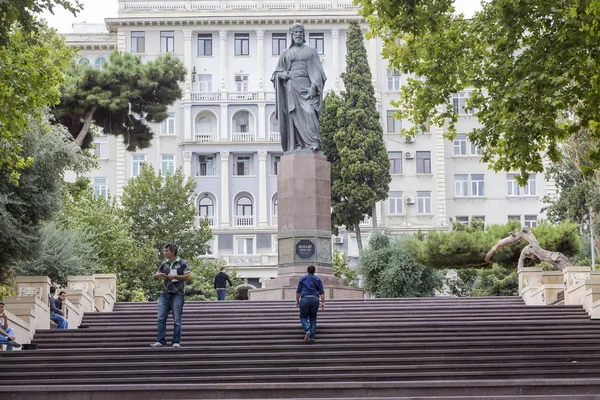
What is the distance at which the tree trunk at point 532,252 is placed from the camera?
34.9 m

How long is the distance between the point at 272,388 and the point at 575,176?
33.9 meters

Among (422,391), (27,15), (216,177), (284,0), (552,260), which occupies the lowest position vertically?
(422,391)

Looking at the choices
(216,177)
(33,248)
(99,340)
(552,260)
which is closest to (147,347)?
(99,340)

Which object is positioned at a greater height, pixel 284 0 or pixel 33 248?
pixel 284 0

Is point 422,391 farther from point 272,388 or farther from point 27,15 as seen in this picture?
point 27,15

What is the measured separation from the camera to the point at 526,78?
22234 mm

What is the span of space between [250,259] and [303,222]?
39995 millimetres

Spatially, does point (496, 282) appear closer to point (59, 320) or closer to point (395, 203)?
point (395, 203)

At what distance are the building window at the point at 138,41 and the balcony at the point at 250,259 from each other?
1456 cm

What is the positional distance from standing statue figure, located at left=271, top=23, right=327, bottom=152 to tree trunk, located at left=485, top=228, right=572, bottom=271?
7.54 metres

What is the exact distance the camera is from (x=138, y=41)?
7438 centimetres

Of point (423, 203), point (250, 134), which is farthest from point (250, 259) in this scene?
point (423, 203)

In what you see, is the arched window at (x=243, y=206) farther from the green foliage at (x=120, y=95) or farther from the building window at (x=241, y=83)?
the green foliage at (x=120, y=95)

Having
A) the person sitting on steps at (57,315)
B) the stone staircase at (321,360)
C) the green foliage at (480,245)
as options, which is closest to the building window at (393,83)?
the green foliage at (480,245)
